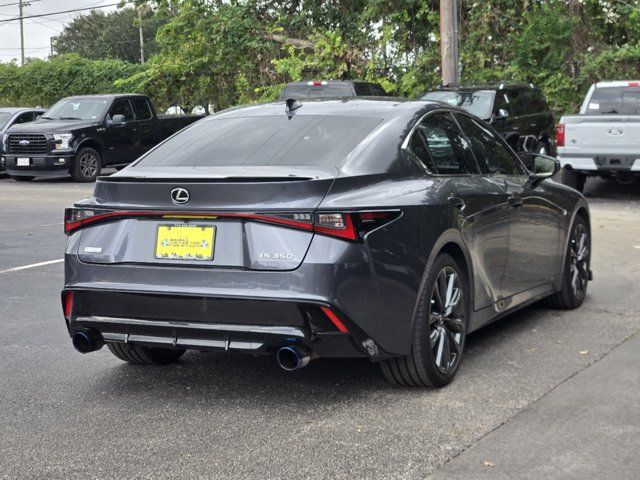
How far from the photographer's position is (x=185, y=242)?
5133 millimetres

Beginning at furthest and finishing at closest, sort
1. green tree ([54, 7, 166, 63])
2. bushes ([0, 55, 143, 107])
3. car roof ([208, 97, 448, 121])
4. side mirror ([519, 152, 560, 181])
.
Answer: green tree ([54, 7, 166, 63]) < bushes ([0, 55, 143, 107]) < side mirror ([519, 152, 560, 181]) < car roof ([208, 97, 448, 121])

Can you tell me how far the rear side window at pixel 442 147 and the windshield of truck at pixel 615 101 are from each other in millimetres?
11636

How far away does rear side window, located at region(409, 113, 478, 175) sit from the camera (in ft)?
19.2

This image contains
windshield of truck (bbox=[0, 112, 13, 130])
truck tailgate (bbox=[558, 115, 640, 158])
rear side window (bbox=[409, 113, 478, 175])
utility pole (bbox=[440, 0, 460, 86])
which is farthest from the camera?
windshield of truck (bbox=[0, 112, 13, 130])

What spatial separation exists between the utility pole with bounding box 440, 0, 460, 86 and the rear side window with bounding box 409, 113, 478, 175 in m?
14.9

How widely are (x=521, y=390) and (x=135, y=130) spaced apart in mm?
19386

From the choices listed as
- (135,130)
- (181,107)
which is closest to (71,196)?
(135,130)

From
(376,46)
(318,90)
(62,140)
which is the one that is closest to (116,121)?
(62,140)

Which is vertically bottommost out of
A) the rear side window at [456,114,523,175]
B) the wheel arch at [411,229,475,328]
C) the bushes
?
the wheel arch at [411,229,475,328]

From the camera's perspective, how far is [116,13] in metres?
95.0

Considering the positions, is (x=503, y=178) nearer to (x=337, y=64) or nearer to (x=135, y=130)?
(x=135, y=130)

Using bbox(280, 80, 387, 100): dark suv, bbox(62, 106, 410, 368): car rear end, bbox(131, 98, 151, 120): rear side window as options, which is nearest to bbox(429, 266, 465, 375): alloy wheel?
bbox(62, 106, 410, 368): car rear end

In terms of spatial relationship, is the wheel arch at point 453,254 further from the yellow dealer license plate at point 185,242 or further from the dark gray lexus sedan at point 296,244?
the yellow dealer license plate at point 185,242

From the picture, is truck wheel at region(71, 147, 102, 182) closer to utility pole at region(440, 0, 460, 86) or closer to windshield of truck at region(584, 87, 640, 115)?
utility pole at region(440, 0, 460, 86)
